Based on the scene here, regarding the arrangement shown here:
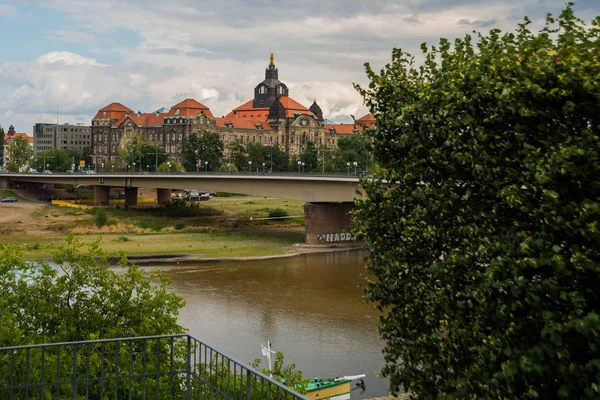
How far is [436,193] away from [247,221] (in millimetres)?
67678

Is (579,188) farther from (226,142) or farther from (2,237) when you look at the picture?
(226,142)

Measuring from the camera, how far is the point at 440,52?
46.5 feet

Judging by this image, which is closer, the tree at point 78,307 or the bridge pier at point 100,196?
the tree at point 78,307

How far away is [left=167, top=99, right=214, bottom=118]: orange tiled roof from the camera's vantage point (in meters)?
160

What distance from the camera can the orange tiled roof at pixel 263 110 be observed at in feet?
573

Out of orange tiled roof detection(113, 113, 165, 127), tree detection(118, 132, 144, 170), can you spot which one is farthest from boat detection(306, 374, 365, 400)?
orange tiled roof detection(113, 113, 165, 127)

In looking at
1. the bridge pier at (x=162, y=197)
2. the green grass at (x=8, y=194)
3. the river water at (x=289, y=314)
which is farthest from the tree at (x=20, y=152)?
the river water at (x=289, y=314)

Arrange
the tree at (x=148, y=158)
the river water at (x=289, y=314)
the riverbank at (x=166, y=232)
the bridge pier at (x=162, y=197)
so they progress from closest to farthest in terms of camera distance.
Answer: the river water at (x=289, y=314)
the riverbank at (x=166, y=232)
the bridge pier at (x=162, y=197)
the tree at (x=148, y=158)

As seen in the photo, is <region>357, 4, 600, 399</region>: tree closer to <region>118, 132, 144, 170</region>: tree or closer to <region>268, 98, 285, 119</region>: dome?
<region>118, 132, 144, 170</region>: tree

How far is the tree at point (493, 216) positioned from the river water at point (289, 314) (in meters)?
9.41

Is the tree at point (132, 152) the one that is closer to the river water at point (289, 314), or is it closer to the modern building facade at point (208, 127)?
the modern building facade at point (208, 127)

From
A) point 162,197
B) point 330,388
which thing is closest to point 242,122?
point 162,197

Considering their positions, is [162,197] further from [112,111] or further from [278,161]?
[112,111]

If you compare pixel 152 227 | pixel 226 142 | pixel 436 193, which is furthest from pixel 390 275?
pixel 226 142
